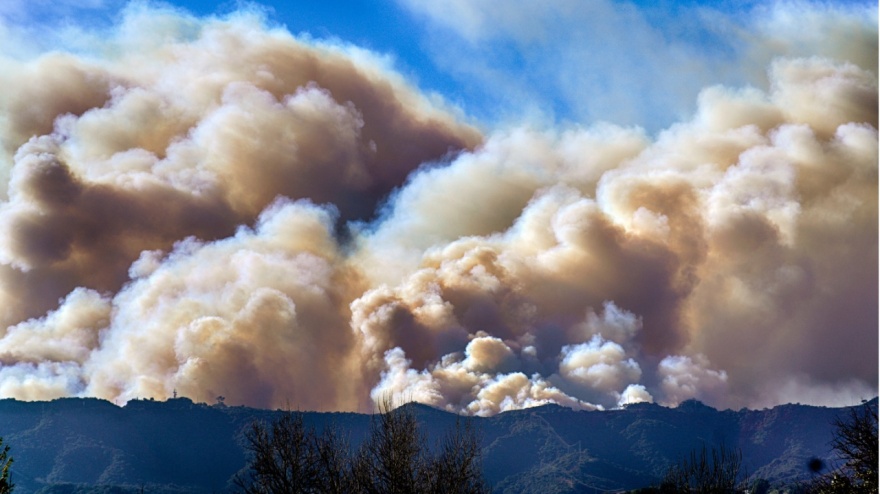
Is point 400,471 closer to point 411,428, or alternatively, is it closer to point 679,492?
point 411,428

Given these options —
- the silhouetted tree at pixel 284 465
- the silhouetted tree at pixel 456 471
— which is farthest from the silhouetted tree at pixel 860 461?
the silhouetted tree at pixel 284 465

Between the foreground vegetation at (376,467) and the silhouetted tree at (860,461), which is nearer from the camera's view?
the foreground vegetation at (376,467)

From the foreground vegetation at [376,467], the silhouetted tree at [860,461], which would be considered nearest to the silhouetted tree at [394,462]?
the foreground vegetation at [376,467]

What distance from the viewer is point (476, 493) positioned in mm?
54594

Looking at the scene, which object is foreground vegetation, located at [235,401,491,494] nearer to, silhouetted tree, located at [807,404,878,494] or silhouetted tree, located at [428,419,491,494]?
silhouetted tree, located at [428,419,491,494]

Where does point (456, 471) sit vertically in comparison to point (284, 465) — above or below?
below

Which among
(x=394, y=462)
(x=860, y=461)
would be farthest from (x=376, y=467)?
Answer: (x=860, y=461)

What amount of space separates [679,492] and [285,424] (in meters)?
25.8

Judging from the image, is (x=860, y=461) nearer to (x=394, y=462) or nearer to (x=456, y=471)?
(x=456, y=471)

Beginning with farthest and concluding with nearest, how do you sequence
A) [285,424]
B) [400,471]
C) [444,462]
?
[285,424] < [444,462] < [400,471]

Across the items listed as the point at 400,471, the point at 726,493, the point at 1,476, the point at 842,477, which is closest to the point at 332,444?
the point at 400,471

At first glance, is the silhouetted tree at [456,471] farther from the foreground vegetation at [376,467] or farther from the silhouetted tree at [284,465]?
the silhouetted tree at [284,465]

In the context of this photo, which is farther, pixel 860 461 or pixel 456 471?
pixel 860 461

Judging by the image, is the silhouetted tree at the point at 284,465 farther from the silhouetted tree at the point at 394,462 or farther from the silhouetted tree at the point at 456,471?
the silhouetted tree at the point at 456,471
